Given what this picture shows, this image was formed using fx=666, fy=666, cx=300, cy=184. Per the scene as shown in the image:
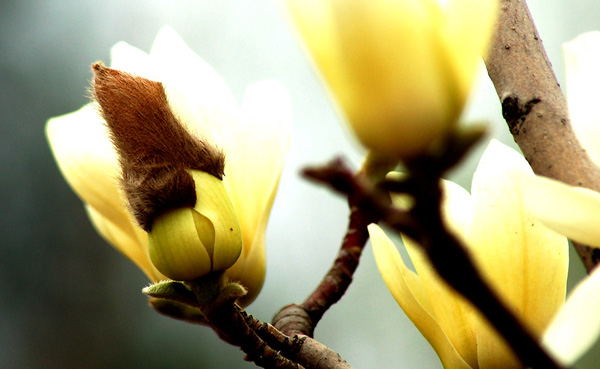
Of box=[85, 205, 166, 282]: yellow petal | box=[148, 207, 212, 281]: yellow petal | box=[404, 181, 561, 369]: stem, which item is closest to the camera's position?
box=[404, 181, 561, 369]: stem

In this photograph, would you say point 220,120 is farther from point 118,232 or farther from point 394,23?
point 394,23

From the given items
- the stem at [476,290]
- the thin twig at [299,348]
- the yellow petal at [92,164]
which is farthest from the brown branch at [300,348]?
the stem at [476,290]

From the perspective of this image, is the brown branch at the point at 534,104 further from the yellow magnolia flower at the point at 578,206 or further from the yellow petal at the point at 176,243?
the yellow petal at the point at 176,243

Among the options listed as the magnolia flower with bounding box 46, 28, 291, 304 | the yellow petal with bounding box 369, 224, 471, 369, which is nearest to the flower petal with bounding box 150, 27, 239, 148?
the magnolia flower with bounding box 46, 28, 291, 304

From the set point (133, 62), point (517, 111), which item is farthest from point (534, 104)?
point (133, 62)

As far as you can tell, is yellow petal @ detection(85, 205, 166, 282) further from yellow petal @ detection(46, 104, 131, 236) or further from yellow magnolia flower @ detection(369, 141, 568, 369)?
yellow magnolia flower @ detection(369, 141, 568, 369)

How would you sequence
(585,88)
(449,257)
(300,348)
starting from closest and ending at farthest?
(449,257) < (585,88) < (300,348)

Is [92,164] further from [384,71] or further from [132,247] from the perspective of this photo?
[384,71]
